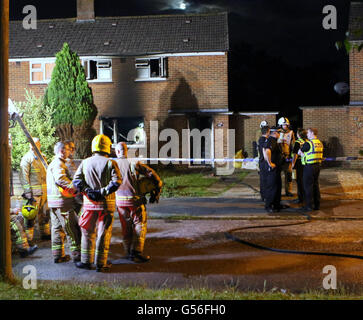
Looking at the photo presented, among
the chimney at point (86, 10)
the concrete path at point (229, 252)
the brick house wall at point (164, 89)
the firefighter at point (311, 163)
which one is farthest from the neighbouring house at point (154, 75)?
the firefighter at point (311, 163)

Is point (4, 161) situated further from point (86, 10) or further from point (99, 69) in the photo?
point (86, 10)

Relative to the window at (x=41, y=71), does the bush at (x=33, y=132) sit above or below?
below

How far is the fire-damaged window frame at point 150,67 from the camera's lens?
23.2m

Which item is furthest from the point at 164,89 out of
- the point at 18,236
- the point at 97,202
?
the point at 97,202

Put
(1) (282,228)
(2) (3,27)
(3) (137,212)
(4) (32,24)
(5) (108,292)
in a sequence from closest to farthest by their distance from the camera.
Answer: (5) (108,292), (2) (3,27), (3) (137,212), (1) (282,228), (4) (32,24)

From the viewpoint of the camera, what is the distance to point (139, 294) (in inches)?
214

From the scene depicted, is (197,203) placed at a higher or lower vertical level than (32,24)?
lower

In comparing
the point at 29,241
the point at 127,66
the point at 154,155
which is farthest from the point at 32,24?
the point at 29,241

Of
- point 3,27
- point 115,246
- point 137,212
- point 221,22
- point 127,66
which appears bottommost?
point 115,246

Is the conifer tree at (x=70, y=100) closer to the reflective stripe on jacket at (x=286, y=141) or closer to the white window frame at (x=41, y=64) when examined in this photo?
the white window frame at (x=41, y=64)

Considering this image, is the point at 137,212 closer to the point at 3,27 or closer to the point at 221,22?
the point at 3,27

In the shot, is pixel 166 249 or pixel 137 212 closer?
pixel 137 212

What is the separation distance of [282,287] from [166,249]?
2.58 meters

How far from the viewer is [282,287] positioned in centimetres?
598
